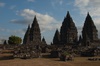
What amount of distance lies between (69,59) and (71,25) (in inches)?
2259

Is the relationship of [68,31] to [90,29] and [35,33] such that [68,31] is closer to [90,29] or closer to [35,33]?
[90,29]

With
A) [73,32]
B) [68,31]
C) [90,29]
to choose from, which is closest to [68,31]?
[68,31]

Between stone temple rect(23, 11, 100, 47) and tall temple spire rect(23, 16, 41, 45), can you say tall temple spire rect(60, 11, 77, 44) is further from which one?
tall temple spire rect(23, 16, 41, 45)

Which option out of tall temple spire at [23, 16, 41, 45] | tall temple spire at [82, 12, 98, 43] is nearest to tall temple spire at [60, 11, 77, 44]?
tall temple spire at [82, 12, 98, 43]

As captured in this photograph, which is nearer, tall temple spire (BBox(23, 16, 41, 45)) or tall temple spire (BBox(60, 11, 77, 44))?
tall temple spire (BBox(60, 11, 77, 44))

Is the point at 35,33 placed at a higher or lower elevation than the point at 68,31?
lower

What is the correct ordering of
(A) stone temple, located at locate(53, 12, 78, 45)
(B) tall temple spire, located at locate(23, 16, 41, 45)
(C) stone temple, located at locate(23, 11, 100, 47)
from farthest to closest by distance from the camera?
(B) tall temple spire, located at locate(23, 16, 41, 45), (A) stone temple, located at locate(53, 12, 78, 45), (C) stone temple, located at locate(23, 11, 100, 47)

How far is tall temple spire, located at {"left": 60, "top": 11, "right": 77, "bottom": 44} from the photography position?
90.5m

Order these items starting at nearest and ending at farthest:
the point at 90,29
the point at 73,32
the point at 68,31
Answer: the point at 90,29 < the point at 68,31 < the point at 73,32

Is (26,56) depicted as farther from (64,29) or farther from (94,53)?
(64,29)

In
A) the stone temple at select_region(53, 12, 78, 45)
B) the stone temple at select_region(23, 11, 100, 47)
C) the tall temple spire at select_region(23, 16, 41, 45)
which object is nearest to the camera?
the stone temple at select_region(23, 11, 100, 47)

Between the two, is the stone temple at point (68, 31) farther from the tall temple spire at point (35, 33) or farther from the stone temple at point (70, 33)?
the tall temple spire at point (35, 33)

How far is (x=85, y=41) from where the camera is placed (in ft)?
A: 257

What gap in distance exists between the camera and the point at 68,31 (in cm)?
9056
